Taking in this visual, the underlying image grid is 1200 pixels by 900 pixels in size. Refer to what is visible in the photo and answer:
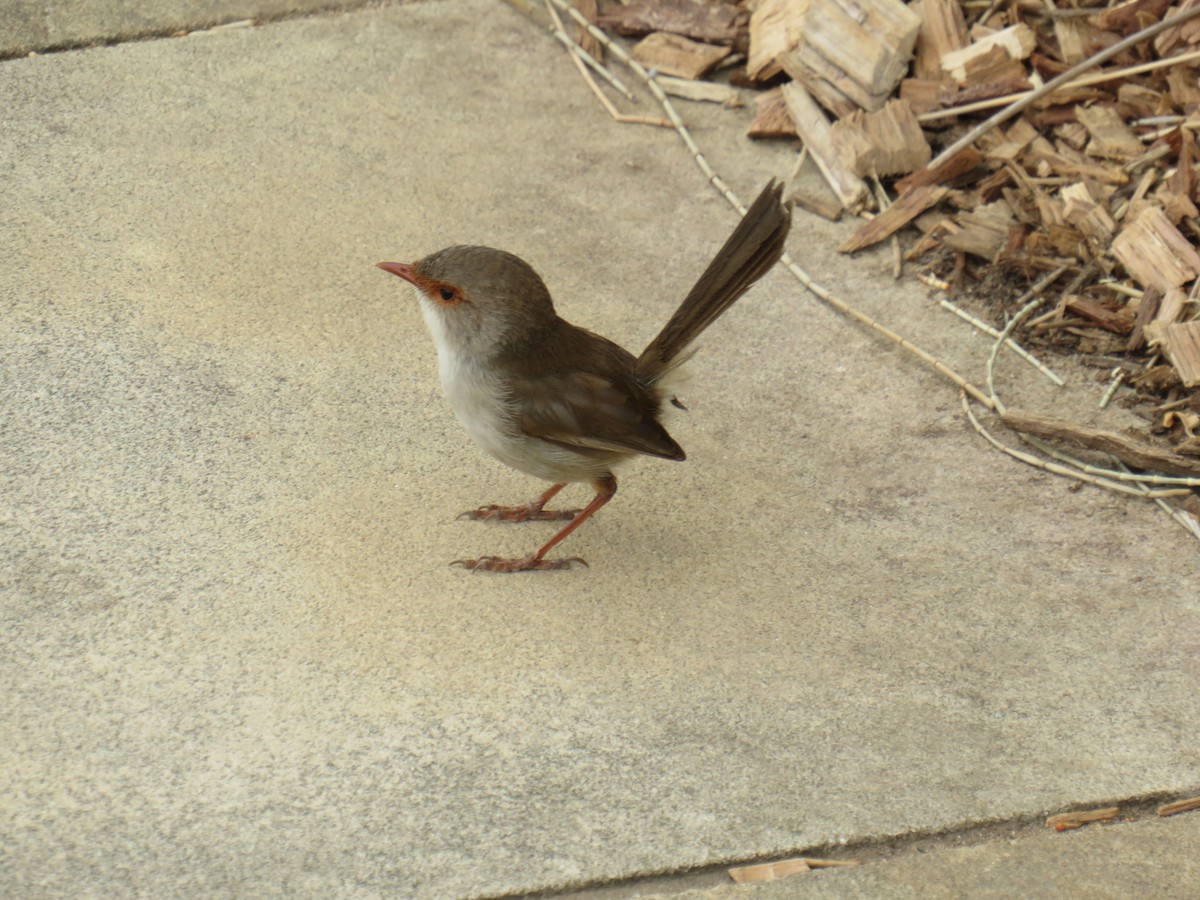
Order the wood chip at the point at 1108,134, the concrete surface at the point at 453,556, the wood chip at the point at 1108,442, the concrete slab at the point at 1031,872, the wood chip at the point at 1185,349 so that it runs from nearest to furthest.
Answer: the concrete slab at the point at 1031,872 → the concrete surface at the point at 453,556 → the wood chip at the point at 1108,442 → the wood chip at the point at 1185,349 → the wood chip at the point at 1108,134

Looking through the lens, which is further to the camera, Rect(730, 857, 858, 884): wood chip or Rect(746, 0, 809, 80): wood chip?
Rect(746, 0, 809, 80): wood chip

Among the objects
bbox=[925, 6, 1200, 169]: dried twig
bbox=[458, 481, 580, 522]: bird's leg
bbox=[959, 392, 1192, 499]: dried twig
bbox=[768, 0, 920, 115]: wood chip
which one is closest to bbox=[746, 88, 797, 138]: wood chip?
bbox=[768, 0, 920, 115]: wood chip

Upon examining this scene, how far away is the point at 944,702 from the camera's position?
3.98m

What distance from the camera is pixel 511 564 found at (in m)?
4.42

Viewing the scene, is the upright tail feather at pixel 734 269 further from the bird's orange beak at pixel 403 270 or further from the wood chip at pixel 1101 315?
the wood chip at pixel 1101 315

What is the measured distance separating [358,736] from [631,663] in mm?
862

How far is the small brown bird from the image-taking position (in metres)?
4.21

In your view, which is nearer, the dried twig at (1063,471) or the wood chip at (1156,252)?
the dried twig at (1063,471)

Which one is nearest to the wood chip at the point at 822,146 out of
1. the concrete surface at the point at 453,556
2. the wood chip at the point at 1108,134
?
the concrete surface at the point at 453,556

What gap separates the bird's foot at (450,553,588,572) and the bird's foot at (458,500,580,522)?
0.23 meters

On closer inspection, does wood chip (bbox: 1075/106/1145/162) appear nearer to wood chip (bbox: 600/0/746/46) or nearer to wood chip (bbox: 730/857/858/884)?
wood chip (bbox: 600/0/746/46)

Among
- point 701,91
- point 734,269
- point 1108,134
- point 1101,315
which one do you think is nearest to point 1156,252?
point 1101,315

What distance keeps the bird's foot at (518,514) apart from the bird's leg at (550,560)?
15 cm

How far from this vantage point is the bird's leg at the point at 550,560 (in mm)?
4406
